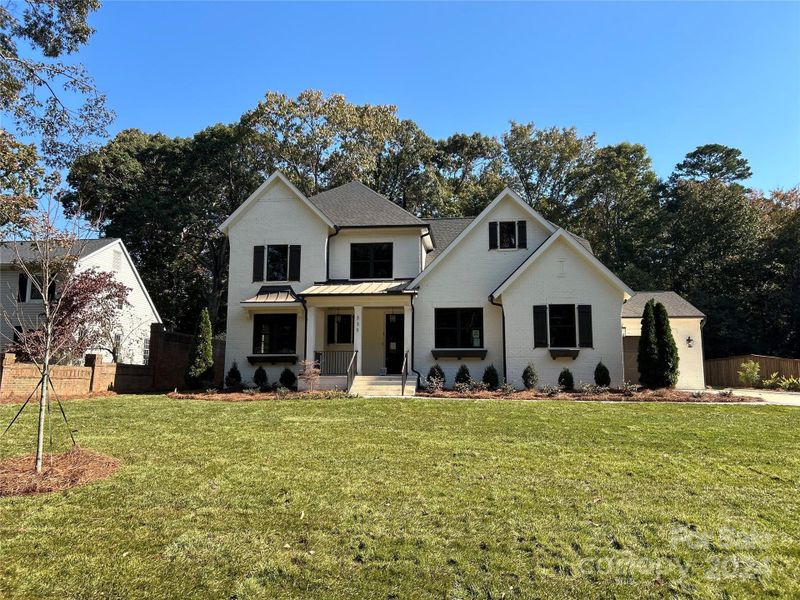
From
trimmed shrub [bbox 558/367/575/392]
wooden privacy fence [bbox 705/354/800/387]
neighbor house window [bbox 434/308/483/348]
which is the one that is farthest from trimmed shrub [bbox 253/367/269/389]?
wooden privacy fence [bbox 705/354/800/387]

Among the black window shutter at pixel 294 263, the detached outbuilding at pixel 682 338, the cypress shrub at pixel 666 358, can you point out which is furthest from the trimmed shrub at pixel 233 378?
the detached outbuilding at pixel 682 338

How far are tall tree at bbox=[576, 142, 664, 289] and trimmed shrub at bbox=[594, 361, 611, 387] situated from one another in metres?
20.6

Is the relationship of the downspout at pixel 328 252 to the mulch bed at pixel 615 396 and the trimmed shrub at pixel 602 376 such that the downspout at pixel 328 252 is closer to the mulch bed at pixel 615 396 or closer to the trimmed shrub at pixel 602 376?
the mulch bed at pixel 615 396

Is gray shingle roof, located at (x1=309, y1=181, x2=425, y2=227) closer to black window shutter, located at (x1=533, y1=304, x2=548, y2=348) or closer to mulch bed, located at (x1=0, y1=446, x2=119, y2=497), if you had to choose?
black window shutter, located at (x1=533, y1=304, x2=548, y2=348)

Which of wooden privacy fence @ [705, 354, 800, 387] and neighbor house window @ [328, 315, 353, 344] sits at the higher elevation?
neighbor house window @ [328, 315, 353, 344]

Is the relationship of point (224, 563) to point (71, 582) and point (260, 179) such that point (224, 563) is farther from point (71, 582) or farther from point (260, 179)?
point (260, 179)

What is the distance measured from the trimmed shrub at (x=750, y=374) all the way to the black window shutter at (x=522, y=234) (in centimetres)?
1118

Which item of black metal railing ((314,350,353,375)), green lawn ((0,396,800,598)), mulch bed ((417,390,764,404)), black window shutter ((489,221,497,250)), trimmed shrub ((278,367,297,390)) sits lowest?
green lawn ((0,396,800,598))

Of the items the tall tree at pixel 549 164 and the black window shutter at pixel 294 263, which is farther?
the tall tree at pixel 549 164

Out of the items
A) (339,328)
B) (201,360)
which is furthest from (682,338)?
(201,360)

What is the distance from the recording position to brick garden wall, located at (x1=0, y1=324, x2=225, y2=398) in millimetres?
15344

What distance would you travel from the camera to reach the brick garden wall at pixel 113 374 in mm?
15344

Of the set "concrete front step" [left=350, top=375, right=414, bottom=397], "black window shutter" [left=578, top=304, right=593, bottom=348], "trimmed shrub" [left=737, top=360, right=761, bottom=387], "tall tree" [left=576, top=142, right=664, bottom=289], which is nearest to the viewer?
"concrete front step" [left=350, top=375, right=414, bottom=397]

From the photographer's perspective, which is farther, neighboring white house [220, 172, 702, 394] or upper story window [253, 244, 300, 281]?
upper story window [253, 244, 300, 281]
